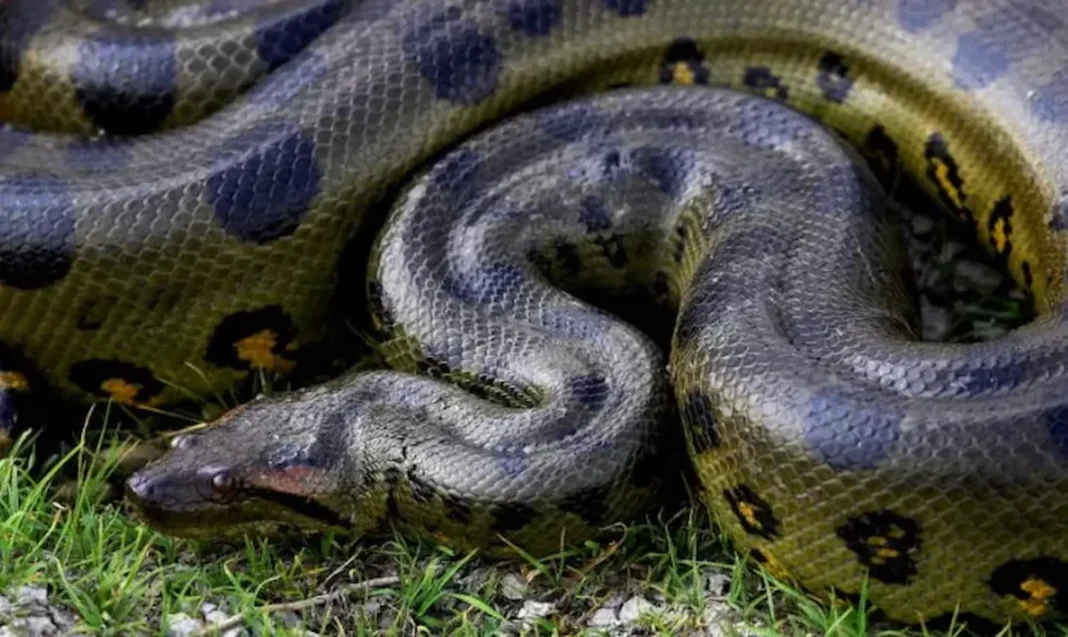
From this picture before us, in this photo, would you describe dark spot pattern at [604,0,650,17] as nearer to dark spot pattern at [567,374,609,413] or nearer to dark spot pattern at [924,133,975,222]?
dark spot pattern at [924,133,975,222]

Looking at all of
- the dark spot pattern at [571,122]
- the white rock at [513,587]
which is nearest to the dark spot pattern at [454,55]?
the dark spot pattern at [571,122]

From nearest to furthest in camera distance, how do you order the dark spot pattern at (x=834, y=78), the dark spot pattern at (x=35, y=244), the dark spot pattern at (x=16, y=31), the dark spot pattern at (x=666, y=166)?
the dark spot pattern at (x=35, y=244)
the dark spot pattern at (x=666, y=166)
the dark spot pattern at (x=834, y=78)
the dark spot pattern at (x=16, y=31)

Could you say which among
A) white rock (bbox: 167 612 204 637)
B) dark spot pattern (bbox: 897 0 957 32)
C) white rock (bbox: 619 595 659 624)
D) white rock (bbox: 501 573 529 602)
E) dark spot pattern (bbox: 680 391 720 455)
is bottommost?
white rock (bbox: 619 595 659 624)

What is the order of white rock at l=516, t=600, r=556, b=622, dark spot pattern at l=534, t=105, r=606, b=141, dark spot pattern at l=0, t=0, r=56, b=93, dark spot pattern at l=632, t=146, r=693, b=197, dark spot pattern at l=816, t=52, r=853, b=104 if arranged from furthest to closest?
dark spot pattern at l=0, t=0, r=56, b=93 < dark spot pattern at l=816, t=52, r=853, b=104 < dark spot pattern at l=534, t=105, r=606, b=141 < dark spot pattern at l=632, t=146, r=693, b=197 < white rock at l=516, t=600, r=556, b=622

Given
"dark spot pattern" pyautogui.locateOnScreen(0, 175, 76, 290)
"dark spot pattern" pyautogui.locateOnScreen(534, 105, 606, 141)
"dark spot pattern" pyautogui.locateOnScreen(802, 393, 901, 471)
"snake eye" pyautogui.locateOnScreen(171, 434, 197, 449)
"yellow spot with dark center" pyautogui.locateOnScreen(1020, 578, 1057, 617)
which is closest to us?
"dark spot pattern" pyautogui.locateOnScreen(802, 393, 901, 471)

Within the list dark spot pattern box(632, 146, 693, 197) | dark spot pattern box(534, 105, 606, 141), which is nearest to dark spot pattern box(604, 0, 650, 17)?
dark spot pattern box(534, 105, 606, 141)

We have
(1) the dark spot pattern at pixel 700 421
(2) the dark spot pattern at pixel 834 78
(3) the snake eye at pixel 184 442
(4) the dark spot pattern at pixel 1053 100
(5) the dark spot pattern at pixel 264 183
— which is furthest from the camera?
(2) the dark spot pattern at pixel 834 78

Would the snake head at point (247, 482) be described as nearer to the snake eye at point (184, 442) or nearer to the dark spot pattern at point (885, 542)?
the snake eye at point (184, 442)

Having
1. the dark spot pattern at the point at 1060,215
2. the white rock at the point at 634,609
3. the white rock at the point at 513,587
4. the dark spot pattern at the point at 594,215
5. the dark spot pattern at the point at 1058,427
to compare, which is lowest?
the white rock at the point at 634,609
